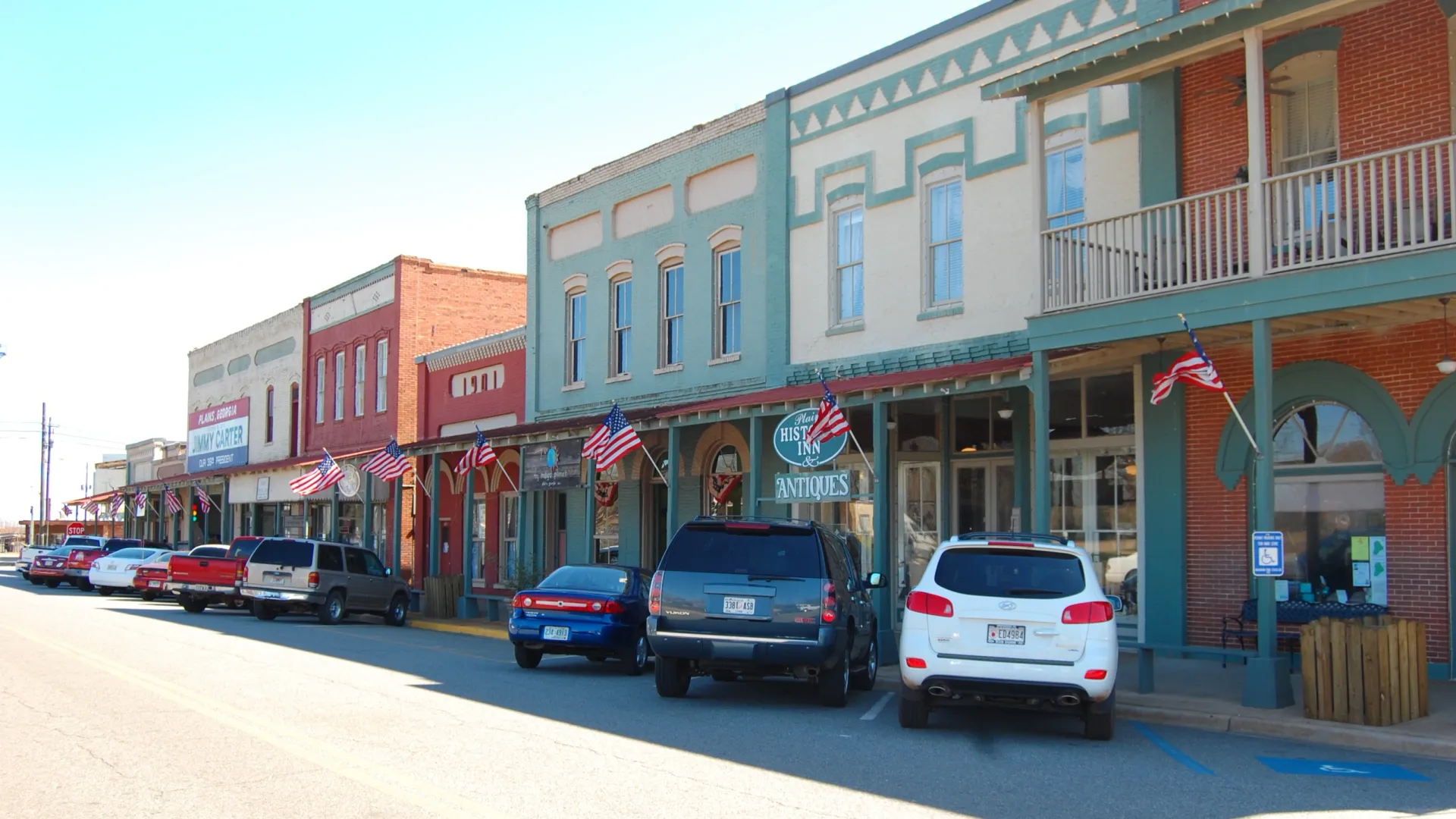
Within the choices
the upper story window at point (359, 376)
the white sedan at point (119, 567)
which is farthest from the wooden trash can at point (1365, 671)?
the upper story window at point (359, 376)

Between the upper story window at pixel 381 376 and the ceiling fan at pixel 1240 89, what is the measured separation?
26.8 meters

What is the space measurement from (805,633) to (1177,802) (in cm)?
468

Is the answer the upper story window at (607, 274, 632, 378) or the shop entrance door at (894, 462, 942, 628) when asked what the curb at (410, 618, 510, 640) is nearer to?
the upper story window at (607, 274, 632, 378)

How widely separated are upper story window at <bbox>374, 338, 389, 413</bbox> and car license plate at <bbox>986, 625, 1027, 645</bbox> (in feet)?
96.4

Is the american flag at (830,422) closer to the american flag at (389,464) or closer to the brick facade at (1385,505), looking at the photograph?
the brick facade at (1385,505)

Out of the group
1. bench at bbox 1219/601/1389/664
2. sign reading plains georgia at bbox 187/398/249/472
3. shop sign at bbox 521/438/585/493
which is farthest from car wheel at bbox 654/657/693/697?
sign reading plains georgia at bbox 187/398/249/472

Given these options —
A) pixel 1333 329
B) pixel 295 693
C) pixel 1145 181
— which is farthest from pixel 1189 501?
pixel 295 693

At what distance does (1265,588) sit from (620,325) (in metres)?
17.2

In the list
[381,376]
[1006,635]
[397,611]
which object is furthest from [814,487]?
[381,376]

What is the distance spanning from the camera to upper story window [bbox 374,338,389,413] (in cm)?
3788

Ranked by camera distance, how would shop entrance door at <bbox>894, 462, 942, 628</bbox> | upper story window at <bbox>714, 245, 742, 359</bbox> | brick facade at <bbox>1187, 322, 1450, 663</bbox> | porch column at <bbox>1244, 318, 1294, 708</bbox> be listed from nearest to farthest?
porch column at <bbox>1244, 318, 1294, 708</bbox>, brick facade at <bbox>1187, 322, 1450, 663</bbox>, shop entrance door at <bbox>894, 462, 942, 628</bbox>, upper story window at <bbox>714, 245, 742, 359</bbox>

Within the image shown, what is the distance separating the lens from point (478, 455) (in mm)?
26641

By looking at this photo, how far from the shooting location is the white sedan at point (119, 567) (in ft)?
111

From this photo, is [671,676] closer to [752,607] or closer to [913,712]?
[752,607]
